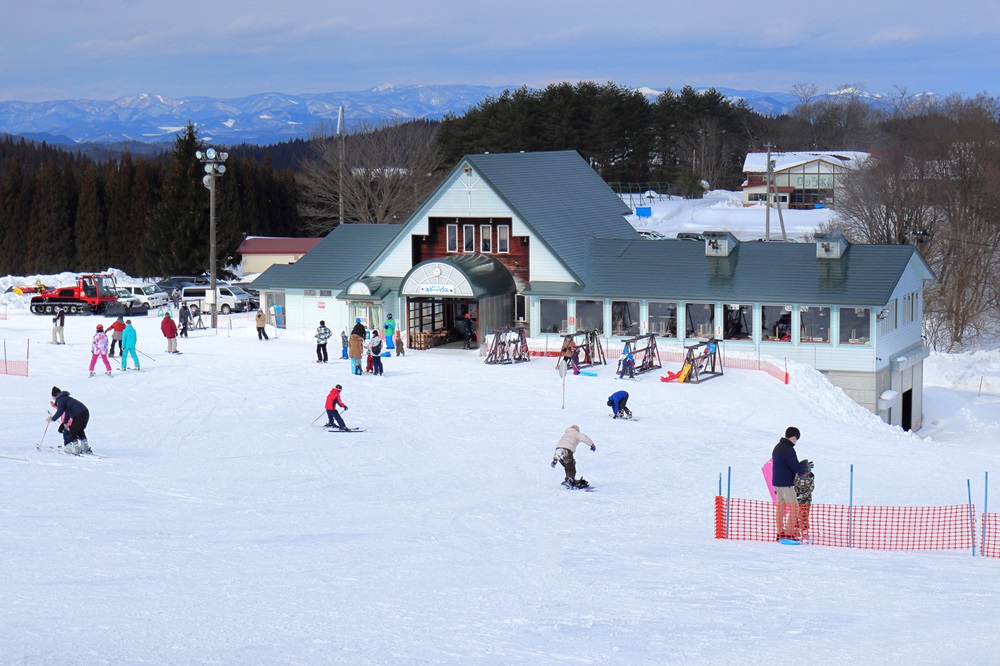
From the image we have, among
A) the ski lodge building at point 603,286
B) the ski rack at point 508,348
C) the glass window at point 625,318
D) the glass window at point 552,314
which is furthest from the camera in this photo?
the glass window at point 552,314

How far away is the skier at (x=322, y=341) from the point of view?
34.6 m

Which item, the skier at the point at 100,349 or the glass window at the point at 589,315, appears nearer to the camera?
the skier at the point at 100,349

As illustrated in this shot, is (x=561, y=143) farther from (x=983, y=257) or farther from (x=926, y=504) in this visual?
(x=926, y=504)

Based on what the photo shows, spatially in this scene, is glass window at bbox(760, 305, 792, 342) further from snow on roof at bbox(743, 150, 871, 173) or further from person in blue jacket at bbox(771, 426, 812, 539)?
snow on roof at bbox(743, 150, 871, 173)

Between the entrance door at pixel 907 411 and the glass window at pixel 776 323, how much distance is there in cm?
537

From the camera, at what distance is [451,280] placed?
128ft

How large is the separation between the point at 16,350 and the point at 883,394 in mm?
26409

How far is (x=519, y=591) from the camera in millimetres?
14375

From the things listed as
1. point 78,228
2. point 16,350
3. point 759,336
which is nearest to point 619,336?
point 759,336

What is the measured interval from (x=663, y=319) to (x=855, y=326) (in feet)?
19.7

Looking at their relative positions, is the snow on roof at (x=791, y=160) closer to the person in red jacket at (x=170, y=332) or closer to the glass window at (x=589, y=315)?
the glass window at (x=589, y=315)

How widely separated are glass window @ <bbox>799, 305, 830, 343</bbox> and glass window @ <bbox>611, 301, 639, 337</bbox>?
5258 millimetres

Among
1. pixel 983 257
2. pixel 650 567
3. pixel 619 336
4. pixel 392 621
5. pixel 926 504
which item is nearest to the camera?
pixel 392 621

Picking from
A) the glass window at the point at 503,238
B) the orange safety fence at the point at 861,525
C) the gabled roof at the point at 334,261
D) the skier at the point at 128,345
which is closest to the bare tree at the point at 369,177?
the gabled roof at the point at 334,261
